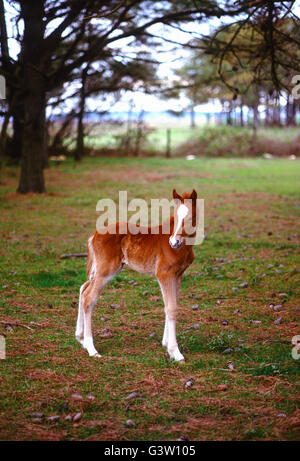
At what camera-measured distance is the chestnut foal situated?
5.98m

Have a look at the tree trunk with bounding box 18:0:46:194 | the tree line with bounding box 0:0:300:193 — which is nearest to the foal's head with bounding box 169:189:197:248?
the tree line with bounding box 0:0:300:193

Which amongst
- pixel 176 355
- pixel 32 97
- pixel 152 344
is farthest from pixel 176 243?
pixel 32 97

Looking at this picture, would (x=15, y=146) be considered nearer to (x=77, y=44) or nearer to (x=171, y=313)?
(x=77, y=44)

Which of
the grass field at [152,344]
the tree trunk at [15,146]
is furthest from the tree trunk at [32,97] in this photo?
the tree trunk at [15,146]

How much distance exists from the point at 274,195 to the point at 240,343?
13225 mm

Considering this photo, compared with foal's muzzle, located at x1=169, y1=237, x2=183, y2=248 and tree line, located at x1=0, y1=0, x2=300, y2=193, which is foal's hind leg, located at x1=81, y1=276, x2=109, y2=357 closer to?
foal's muzzle, located at x1=169, y1=237, x2=183, y2=248

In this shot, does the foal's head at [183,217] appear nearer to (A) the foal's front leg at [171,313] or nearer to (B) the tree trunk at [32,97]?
(A) the foal's front leg at [171,313]

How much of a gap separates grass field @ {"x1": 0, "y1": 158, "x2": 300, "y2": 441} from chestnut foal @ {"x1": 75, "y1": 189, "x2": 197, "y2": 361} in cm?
26

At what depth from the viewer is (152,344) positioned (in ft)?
21.3

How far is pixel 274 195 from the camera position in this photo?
750 inches

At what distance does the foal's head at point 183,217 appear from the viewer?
5.52 metres

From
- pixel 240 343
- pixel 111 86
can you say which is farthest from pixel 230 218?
pixel 111 86

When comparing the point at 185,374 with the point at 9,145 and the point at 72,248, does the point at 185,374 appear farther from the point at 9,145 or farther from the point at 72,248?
the point at 9,145

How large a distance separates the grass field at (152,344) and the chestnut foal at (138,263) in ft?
0.85
